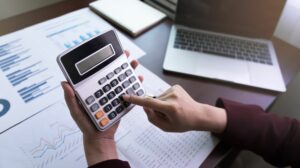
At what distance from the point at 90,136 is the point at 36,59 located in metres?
0.26

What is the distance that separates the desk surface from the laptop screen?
69 millimetres

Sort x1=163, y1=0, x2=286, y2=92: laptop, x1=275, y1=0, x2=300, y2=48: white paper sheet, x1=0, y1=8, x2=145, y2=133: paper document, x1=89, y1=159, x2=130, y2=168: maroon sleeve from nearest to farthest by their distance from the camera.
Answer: x1=89, y1=159, x2=130, y2=168: maroon sleeve, x1=0, y1=8, x2=145, y2=133: paper document, x1=163, y1=0, x2=286, y2=92: laptop, x1=275, y1=0, x2=300, y2=48: white paper sheet

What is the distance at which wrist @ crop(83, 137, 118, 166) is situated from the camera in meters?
0.42

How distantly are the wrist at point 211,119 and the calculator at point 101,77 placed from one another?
0.38 ft

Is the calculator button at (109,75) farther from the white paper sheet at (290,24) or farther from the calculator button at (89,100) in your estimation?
the white paper sheet at (290,24)

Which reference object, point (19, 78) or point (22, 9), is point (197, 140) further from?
point (22, 9)

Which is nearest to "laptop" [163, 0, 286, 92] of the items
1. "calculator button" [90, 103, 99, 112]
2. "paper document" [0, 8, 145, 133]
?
"paper document" [0, 8, 145, 133]

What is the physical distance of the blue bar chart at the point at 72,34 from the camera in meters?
0.64

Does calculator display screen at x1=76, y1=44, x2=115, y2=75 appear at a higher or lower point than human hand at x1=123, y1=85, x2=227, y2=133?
higher

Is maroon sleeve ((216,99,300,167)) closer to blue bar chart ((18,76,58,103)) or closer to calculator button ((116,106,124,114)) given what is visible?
calculator button ((116,106,124,114))

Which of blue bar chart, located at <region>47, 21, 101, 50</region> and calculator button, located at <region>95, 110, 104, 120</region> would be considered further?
blue bar chart, located at <region>47, 21, 101, 50</region>

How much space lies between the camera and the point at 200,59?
626 mm

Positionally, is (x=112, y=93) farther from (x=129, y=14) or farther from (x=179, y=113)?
(x=129, y=14)

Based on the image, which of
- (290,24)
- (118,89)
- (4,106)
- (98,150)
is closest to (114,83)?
(118,89)
